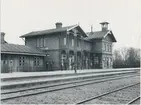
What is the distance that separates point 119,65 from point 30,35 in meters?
24.8

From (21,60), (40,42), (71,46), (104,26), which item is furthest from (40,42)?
(104,26)

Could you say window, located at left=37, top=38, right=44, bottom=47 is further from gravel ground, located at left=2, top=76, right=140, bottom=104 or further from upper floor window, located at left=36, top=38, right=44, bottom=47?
gravel ground, located at left=2, top=76, right=140, bottom=104

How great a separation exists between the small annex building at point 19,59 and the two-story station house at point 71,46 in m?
1.72

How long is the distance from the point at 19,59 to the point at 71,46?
A: 901 cm

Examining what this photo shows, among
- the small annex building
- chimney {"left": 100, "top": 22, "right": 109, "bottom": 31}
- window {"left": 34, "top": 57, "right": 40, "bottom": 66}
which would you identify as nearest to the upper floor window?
the small annex building

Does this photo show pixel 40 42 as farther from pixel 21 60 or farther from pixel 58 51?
pixel 21 60

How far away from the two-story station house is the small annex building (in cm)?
172

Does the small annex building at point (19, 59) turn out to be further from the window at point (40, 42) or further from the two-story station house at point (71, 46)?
the window at point (40, 42)

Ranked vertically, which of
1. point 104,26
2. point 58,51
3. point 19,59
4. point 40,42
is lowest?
point 19,59

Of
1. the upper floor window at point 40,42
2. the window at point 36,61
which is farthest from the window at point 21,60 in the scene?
the upper floor window at point 40,42

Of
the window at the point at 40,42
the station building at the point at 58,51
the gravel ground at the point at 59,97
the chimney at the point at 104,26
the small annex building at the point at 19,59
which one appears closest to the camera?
the gravel ground at the point at 59,97

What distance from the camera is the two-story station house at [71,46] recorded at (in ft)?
103

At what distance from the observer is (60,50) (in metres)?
31.3

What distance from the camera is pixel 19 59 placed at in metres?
27.5
